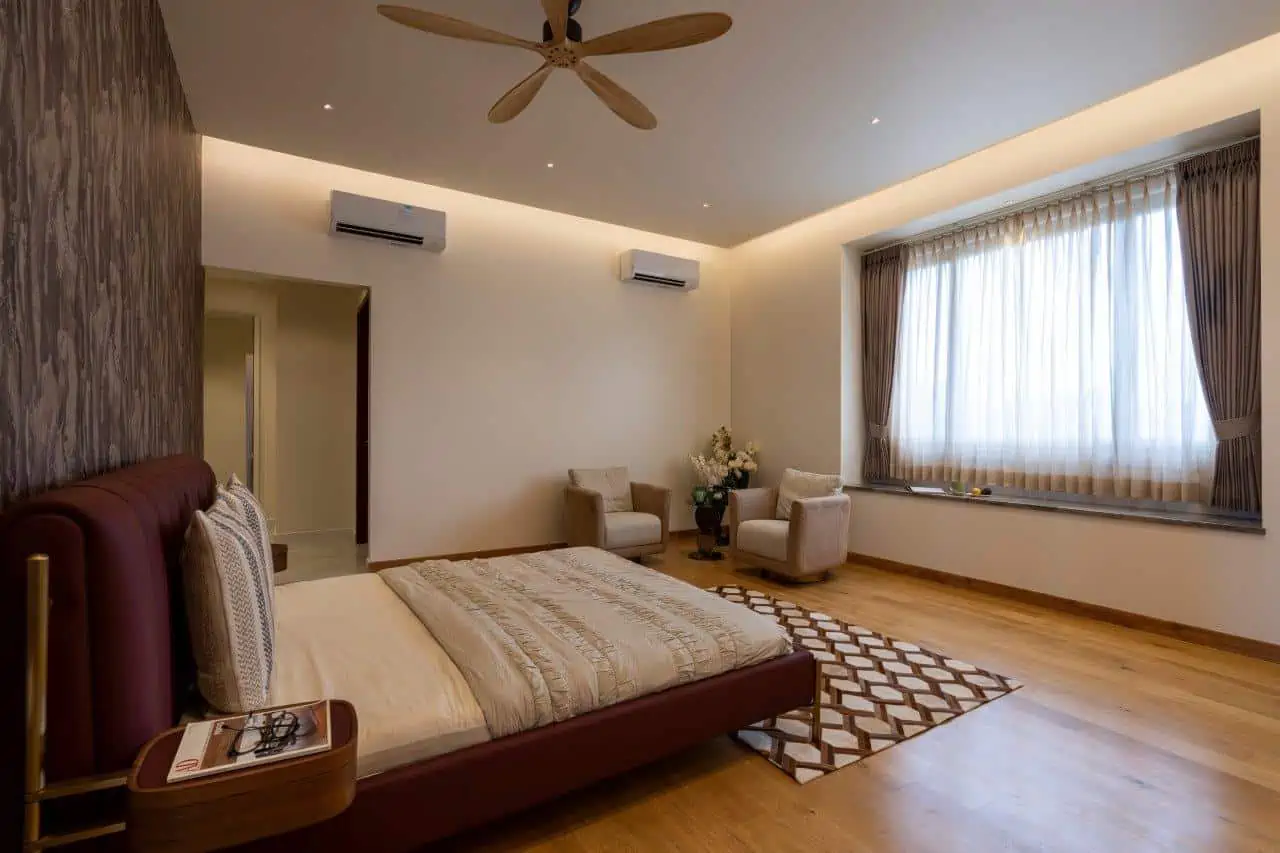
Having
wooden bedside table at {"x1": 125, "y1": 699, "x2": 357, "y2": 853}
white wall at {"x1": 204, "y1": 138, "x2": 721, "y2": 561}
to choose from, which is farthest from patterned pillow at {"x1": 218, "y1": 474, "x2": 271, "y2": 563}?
white wall at {"x1": 204, "y1": 138, "x2": 721, "y2": 561}

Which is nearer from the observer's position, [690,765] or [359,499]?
[690,765]

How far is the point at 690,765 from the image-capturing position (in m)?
2.15

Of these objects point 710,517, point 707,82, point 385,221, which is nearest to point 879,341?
point 710,517

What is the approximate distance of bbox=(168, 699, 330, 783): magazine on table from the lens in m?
1.05

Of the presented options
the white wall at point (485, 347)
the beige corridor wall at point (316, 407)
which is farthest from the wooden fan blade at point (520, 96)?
the beige corridor wall at point (316, 407)

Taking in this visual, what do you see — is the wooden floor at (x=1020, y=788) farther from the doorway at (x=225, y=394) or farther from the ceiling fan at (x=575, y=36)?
the doorway at (x=225, y=394)

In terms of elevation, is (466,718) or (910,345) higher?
(910,345)

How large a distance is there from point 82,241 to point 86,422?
1.58 ft

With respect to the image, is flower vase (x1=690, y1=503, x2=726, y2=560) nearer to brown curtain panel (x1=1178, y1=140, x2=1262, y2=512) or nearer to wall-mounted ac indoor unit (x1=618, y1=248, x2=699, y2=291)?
wall-mounted ac indoor unit (x1=618, y1=248, x2=699, y2=291)

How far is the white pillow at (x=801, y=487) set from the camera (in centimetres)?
489

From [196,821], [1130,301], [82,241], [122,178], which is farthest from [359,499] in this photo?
[1130,301]

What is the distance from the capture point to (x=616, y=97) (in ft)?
9.41

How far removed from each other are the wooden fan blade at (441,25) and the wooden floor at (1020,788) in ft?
9.47

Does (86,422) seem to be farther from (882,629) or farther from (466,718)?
(882,629)
